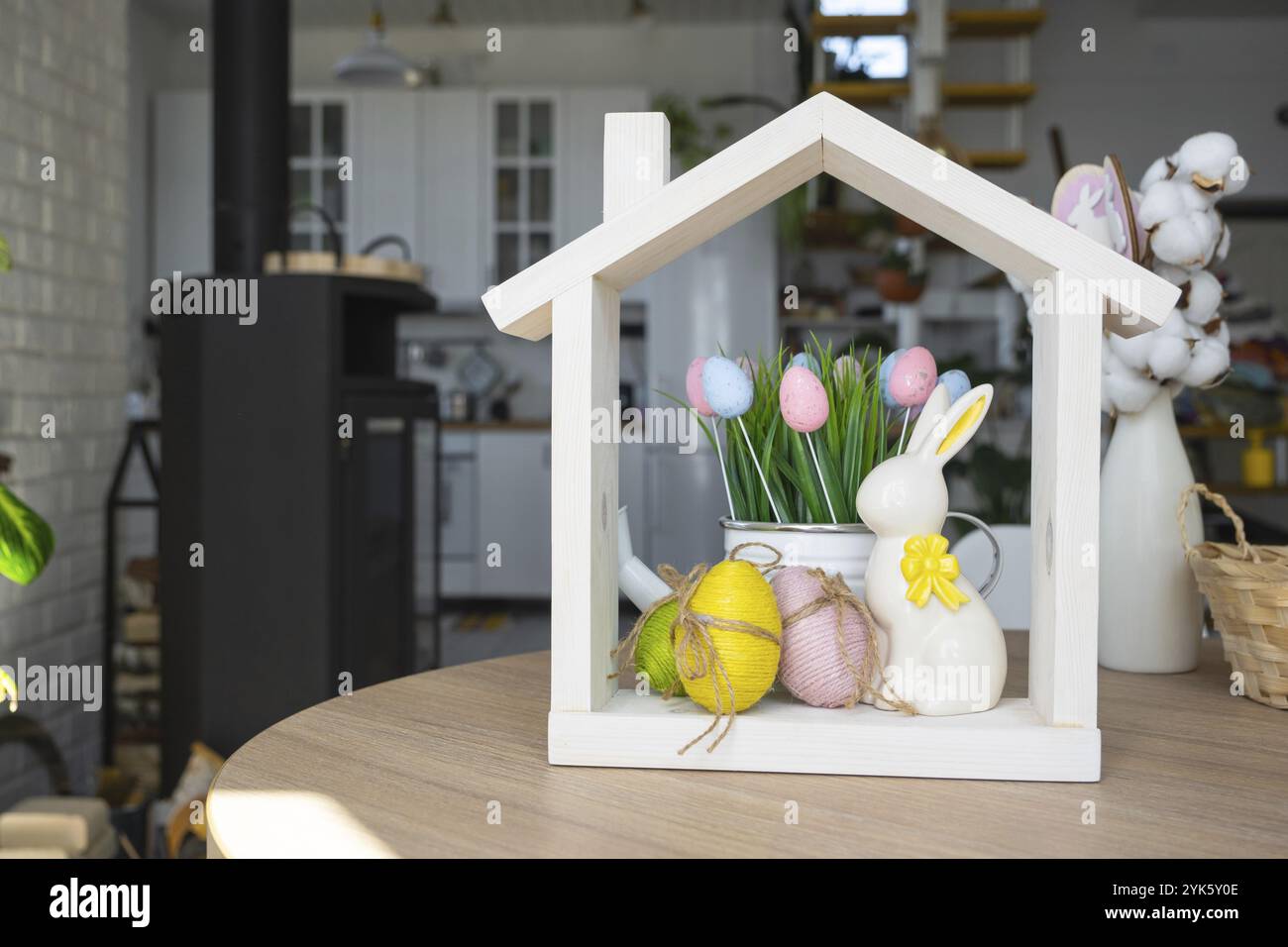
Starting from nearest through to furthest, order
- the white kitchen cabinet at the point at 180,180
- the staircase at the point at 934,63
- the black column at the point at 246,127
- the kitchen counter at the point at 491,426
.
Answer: the black column at the point at 246,127, the staircase at the point at 934,63, the kitchen counter at the point at 491,426, the white kitchen cabinet at the point at 180,180

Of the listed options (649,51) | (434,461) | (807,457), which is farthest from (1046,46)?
(807,457)

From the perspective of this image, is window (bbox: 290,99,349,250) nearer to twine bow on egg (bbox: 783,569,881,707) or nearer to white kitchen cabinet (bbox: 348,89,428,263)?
white kitchen cabinet (bbox: 348,89,428,263)

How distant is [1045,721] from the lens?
72 cm

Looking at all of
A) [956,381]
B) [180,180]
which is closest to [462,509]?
[180,180]

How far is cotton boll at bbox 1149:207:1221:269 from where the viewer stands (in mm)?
959

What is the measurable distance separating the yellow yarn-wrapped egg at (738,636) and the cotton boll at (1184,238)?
1.65ft

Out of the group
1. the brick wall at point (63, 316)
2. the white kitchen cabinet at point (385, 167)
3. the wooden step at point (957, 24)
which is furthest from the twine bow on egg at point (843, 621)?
the white kitchen cabinet at point (385, 167)

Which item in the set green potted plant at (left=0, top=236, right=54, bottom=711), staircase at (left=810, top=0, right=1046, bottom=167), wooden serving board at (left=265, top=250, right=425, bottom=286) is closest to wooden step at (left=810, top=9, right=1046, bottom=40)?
staircase at (left=810, top=0, right=1046, bottom=167)

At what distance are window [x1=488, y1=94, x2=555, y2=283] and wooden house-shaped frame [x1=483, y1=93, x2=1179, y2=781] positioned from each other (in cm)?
488

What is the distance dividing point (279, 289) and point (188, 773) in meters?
0.98

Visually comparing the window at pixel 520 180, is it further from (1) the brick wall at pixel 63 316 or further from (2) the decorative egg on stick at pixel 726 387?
(2) the decorative egg on stick at pixel 726 387

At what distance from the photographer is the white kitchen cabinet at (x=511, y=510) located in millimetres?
5395

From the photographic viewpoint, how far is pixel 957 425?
733 millimetres

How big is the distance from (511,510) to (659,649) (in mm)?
4699
